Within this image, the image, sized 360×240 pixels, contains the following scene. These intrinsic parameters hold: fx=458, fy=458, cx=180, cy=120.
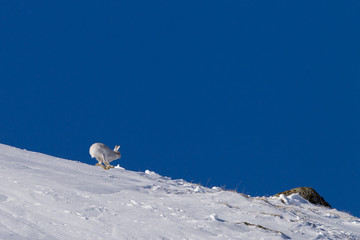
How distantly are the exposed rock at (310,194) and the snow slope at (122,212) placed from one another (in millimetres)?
4312

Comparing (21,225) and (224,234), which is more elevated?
(224,234)

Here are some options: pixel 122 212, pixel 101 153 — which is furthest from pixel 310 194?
pixel 122 212

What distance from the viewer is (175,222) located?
702cm

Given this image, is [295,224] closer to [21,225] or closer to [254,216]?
[254,216]

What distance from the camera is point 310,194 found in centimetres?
1481

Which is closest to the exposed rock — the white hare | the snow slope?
the snow slope

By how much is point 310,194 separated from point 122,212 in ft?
30.5

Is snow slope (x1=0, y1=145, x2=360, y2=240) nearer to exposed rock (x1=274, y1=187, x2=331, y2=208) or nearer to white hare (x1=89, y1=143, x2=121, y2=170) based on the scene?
white hare (x1=89, y1=143, x2=121, y2=170)

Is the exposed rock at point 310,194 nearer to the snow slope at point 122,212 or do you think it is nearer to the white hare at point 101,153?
the snow slope at point 122,212

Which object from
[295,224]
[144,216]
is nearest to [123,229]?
[144,216]

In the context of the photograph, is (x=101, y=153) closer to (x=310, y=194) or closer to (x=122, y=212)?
(x=122, y=212)

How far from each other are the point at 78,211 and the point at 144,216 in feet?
3.30

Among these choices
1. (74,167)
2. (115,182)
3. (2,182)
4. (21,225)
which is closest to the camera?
(21,225)

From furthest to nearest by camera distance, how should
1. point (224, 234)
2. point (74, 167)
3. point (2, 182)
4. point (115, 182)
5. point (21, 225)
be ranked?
point (74, 167)
point (115, 182)
point (2, 182)
point (224, 234)
point (21, 225)
